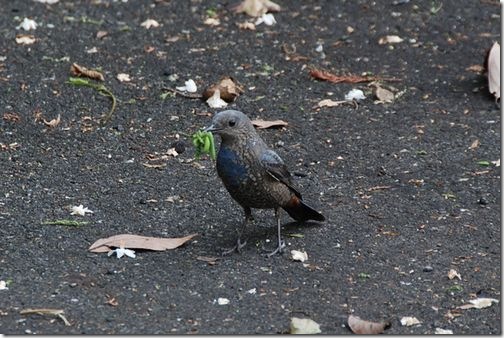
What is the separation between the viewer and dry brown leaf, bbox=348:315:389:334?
4875mm

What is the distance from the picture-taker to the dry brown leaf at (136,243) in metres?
5.74

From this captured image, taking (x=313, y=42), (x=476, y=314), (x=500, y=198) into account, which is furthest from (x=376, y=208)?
(x=313, y=42)

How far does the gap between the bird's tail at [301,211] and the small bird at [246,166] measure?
6.1 inches

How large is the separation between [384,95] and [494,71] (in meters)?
0.91

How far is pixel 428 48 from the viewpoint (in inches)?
353

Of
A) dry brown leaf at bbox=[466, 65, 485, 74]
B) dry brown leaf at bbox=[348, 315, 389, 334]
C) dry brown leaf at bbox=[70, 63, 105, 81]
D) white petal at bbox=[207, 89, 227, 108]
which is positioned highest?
dry brown leaf at bbox=[70, 63, 105, 81]

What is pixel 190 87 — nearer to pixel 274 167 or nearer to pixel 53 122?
pixel 53 122

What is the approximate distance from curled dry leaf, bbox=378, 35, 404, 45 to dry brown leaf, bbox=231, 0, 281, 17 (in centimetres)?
114

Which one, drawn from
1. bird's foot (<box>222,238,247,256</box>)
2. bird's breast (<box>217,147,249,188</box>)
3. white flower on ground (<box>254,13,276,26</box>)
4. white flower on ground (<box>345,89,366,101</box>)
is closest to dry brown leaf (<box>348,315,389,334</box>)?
bird's foot (<box>222,238,247,256</box>)

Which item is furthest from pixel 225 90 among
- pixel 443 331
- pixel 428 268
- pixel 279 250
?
pixel 443 331

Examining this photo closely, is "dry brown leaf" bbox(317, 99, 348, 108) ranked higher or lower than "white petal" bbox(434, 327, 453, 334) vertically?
higher

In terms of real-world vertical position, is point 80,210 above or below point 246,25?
below

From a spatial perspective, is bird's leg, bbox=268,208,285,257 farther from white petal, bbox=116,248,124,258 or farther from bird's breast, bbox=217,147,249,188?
white petal, bbox=116,248,124,258

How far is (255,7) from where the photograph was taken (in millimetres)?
9555
